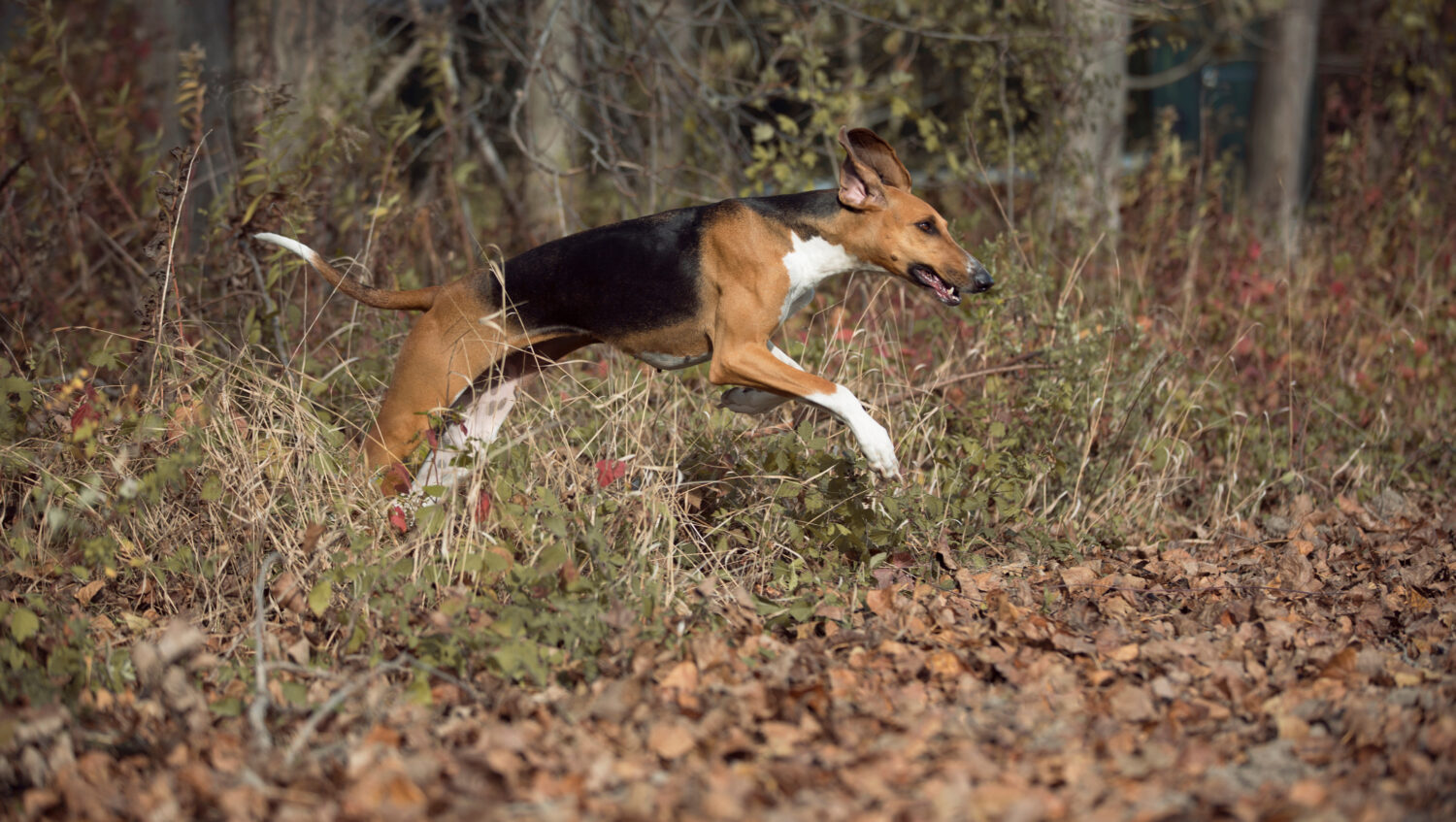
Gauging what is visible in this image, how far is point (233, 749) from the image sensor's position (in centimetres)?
326

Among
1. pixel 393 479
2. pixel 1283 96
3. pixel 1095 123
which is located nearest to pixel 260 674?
pixel 393 479

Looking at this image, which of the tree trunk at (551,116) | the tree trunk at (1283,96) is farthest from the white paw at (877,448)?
the tree trunk at (1283,96)

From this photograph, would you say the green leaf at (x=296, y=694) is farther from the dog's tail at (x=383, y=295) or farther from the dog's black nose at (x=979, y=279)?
the dog's black nose at (x=979, y=279)

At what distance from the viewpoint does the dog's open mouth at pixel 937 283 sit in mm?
4613

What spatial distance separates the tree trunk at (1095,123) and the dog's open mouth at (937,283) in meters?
3.40

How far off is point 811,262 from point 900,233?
355mm

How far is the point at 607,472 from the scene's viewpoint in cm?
443

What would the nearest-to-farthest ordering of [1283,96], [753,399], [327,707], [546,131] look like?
1. [327,707]
2. [753,399]
3. [546,131]
4. [1283,96]

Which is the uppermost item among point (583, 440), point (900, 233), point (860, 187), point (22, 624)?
point (860, 187)

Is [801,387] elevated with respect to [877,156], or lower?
lower

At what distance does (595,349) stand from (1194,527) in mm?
3234

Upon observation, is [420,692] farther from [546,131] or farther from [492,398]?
[546,131]

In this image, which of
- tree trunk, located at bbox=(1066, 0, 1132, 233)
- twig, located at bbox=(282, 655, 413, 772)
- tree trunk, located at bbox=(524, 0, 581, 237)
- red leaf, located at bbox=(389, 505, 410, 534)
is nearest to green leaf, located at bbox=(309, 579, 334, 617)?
twig, located at bbox=(282, 655, 413, 772)

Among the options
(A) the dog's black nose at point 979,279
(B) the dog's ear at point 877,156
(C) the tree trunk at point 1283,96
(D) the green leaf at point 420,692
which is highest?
(B) the dog's ear at point 877,156
